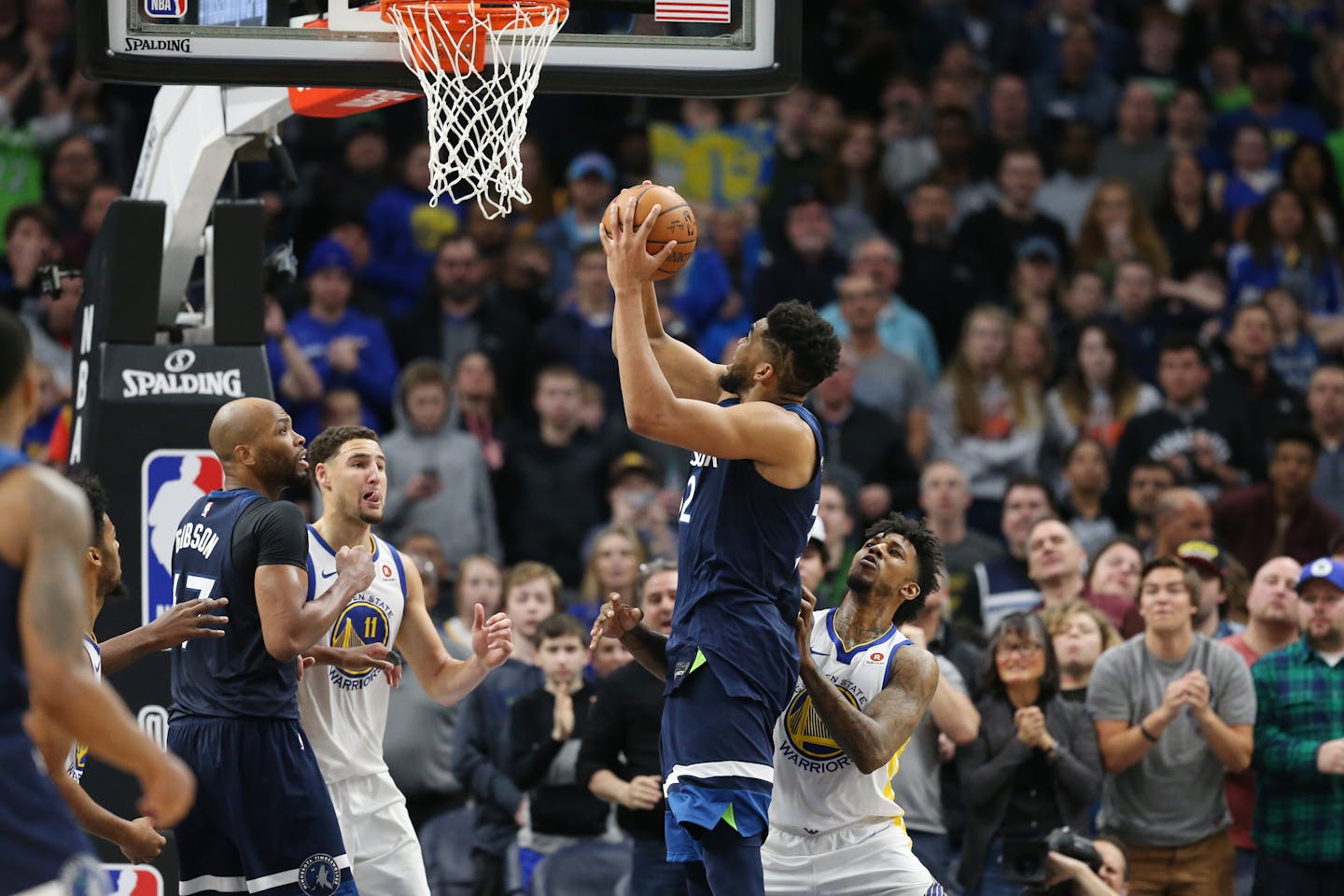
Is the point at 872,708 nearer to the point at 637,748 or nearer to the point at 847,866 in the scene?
the point at 847,866

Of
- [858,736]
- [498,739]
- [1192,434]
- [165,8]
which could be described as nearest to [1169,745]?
[858,736]

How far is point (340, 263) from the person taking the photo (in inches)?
501

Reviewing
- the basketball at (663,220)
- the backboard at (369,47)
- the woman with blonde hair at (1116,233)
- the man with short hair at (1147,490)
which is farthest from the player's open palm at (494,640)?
the woman with blonde hair at (1116,233)

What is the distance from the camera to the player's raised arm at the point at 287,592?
21.5 ft

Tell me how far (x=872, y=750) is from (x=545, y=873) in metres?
2.83

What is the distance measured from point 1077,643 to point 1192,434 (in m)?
3.36

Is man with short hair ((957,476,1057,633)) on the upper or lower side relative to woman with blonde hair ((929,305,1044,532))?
lower

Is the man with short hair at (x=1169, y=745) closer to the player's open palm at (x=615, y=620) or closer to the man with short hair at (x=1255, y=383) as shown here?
the player's open palm at (x=615, y=620)

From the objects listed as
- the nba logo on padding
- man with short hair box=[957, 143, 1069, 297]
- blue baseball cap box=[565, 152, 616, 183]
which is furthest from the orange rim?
man with short hair box=[957, 143, 1069, 297]

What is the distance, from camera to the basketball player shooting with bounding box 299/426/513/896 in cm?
725

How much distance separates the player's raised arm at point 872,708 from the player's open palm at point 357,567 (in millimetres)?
1529

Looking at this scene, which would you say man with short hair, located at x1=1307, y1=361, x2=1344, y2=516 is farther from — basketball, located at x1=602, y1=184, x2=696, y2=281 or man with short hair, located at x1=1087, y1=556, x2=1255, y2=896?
basketball, located at x1=602, y1=184, x2=696, y2=281

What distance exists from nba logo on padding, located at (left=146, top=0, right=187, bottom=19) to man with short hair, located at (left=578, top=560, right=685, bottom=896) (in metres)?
3.21

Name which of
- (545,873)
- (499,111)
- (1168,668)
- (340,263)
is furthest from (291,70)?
(340,263)
